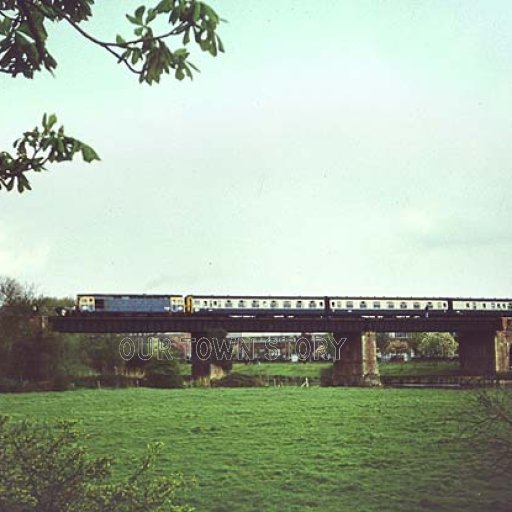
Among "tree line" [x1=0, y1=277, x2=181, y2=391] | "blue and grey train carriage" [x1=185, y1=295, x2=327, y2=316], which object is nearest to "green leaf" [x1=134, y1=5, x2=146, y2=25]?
"tree line" [x1=0, y1=277, x2=181, y2=391]

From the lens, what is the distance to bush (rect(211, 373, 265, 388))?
26.1 metres

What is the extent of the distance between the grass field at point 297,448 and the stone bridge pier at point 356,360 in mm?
16198

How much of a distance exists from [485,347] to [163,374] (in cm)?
1861

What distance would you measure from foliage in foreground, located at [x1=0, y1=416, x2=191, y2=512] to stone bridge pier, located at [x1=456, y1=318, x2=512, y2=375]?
18.8 m

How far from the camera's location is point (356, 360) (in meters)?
42.0

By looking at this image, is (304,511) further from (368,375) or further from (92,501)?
(368,375)

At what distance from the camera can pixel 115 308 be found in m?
42.4

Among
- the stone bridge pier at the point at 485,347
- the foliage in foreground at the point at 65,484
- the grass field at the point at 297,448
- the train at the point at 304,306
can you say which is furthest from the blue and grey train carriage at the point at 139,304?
the foliage in foreground at the point at 65,484

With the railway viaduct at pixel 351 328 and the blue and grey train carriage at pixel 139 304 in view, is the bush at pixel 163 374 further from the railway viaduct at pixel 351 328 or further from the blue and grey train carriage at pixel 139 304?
the blue and grey train carriage at pixel 139 304

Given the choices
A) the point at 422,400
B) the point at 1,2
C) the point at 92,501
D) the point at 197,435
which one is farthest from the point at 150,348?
the point at 1,2

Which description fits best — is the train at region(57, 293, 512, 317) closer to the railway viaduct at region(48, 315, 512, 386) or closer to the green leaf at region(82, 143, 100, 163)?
the railway viaduct at region(48, 315, 512, 386)

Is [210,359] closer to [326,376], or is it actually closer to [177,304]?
[326,376]

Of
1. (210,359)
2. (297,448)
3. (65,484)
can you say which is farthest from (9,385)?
(210,359)

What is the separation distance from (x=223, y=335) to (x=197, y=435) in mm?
22987
